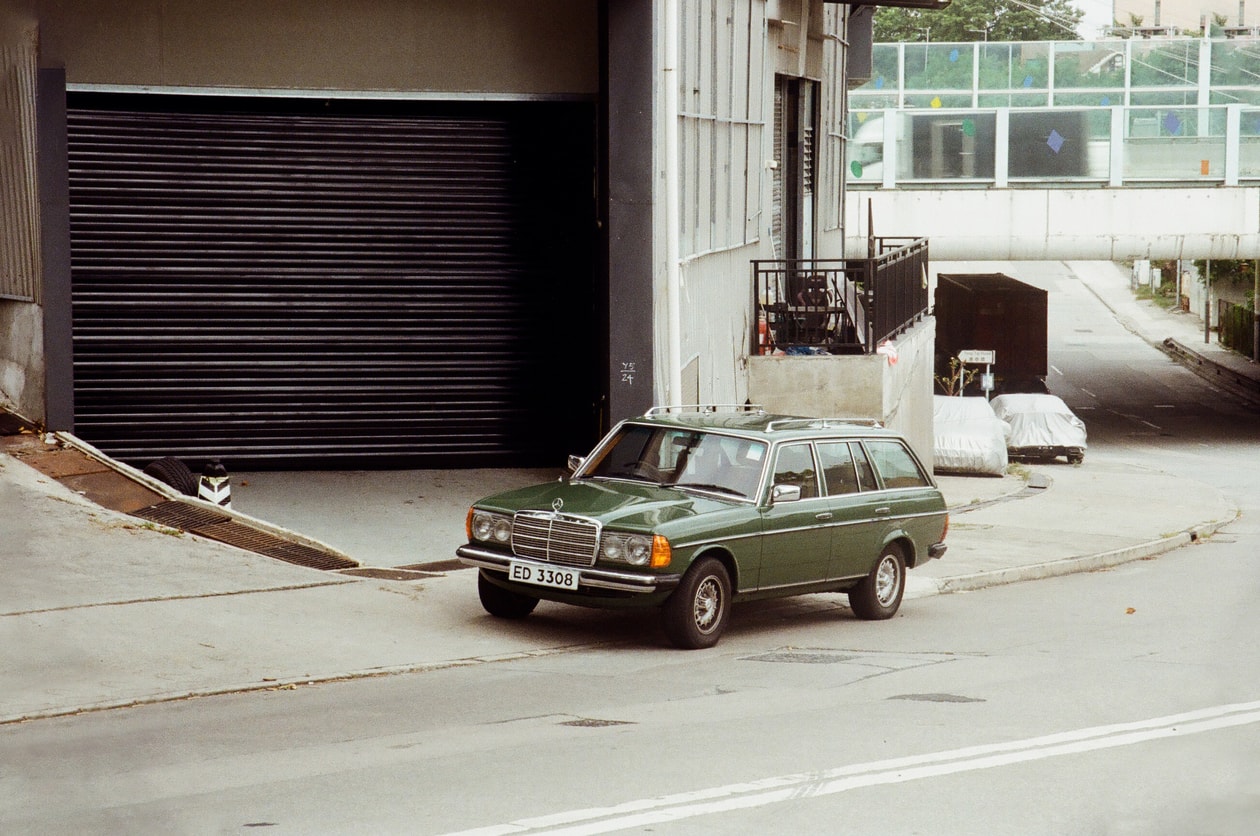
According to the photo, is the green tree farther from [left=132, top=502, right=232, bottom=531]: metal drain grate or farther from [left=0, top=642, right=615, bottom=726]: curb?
[left=0, top=642, right=615, bottom=726]: curb

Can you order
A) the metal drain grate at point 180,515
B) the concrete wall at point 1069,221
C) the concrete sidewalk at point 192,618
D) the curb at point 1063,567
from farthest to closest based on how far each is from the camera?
the concrete wall at point 1069,221
the curb at point 1063,567
the metal drain grate at point 180,515
the concrete sidewalk at point 192,618

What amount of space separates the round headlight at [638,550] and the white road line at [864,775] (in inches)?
123

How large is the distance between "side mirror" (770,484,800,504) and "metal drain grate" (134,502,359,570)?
12.5 feet

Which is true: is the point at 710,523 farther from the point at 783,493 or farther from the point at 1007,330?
the point at 1007,330

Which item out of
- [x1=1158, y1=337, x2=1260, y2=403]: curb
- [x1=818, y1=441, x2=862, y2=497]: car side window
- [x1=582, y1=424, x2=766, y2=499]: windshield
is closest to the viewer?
[x1=582, y1=424, x2=766, y2=499]: windshield

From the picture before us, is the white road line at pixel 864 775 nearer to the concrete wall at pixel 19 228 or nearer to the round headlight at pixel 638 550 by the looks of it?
the round headlight at pixel 638 550

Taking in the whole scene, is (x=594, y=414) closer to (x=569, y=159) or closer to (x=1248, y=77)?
(x=569, y=159)

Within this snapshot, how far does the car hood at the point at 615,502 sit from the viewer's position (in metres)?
10.5

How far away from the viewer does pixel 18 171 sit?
15.6 meters

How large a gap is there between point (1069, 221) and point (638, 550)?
30.8 m

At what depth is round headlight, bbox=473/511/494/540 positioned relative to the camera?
1097 centimetres

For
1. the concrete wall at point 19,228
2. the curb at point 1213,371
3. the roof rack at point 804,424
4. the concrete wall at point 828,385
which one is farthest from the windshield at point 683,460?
the curb at point 1213,371

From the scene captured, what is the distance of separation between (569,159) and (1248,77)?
101 ft

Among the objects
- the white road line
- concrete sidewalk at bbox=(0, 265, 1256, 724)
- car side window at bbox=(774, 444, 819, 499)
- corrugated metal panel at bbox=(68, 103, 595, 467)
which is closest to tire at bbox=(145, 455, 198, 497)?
concrete sidewalk at bbox=(0, 265, 1256, 724)
